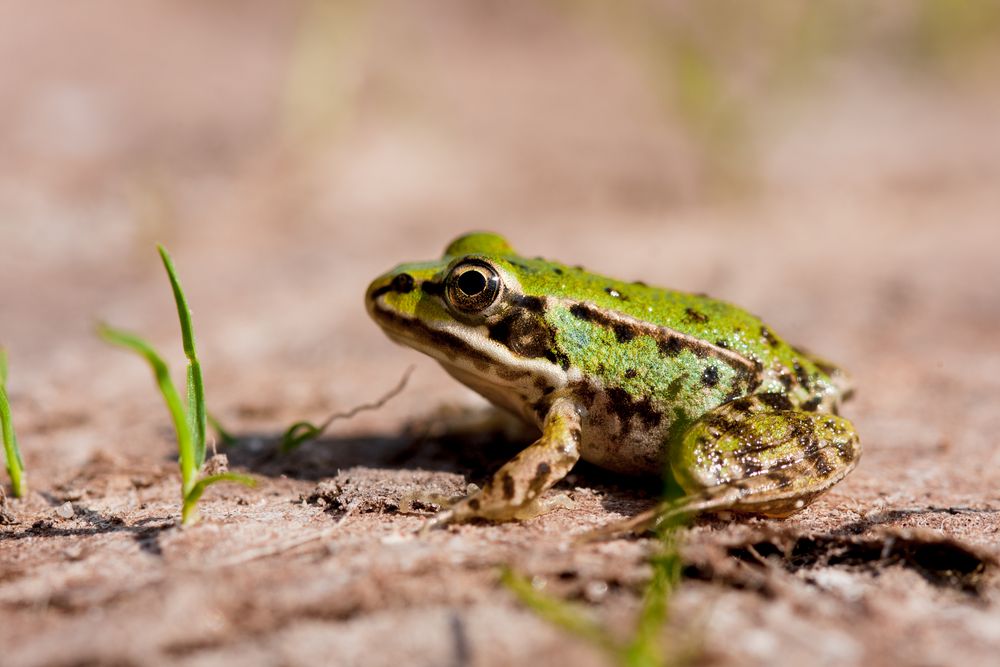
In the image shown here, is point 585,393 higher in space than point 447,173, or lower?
lower

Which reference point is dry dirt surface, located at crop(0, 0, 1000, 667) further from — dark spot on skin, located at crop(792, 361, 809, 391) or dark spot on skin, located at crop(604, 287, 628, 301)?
dark spot on skin, located at crop(604, 287, 628, 301)

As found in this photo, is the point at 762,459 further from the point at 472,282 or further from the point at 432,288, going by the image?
the point at 432,288

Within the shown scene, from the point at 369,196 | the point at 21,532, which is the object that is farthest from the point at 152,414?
the point at 369,196

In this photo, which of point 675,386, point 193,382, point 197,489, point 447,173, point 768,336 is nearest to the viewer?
point 197,489

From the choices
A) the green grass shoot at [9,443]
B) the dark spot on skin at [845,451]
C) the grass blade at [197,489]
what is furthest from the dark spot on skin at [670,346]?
the green grass shoot at [9,443]

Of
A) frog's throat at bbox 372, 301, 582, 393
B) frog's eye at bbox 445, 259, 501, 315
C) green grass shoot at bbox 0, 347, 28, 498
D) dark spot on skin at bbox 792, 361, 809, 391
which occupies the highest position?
dark spot on skin at bbox 792, 361, 809, 391

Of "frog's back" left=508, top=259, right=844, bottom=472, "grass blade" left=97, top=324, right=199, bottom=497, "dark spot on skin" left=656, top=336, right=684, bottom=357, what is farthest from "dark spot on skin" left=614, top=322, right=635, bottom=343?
"grass blade" left=97, top=324, right=199, bottom=497

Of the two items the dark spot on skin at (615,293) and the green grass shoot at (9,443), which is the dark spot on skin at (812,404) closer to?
the dark spot on skin at (615,293)

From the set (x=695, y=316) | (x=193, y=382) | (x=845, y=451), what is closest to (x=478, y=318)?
(x=695, y=316)

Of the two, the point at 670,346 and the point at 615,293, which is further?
the point at 615,293
